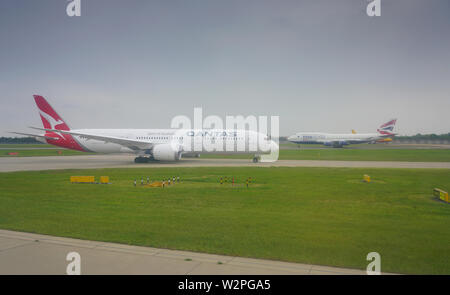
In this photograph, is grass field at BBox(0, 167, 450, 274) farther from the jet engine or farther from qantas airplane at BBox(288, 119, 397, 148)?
qantas airplane at BBox(288, 119, 397, 148)

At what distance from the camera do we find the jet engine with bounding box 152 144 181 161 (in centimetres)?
3069

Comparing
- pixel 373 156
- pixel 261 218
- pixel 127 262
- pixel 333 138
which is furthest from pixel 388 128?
pixel 127 262

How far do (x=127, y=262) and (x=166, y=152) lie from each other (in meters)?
24.9

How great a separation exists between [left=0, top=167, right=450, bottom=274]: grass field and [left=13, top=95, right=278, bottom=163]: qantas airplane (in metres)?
14.5

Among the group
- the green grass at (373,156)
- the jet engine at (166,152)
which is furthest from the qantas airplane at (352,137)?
the jet engine at (166,152)

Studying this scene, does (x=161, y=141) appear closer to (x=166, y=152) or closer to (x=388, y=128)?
(x=166, y=152)

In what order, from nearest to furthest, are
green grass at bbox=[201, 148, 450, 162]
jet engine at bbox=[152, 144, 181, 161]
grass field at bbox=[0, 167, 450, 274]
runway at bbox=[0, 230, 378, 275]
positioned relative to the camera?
runway at bbox=[0, 230, 378, 275]
grass field at bbox=[0, 167, 450, 274]
jet engine at bbox=[152, 144, 181, 161]
green grass at bbox=[201, 148, 450, 162]

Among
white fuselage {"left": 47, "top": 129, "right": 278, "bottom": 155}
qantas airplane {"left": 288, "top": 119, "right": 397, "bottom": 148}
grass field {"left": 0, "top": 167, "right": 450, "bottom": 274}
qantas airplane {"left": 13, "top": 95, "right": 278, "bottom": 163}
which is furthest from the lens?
qantas airplane {"left": 288, "top": 119, "right": 397, "bottom": 148}

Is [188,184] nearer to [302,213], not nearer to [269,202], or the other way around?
[269,202]

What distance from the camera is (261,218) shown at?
1005 centimetres

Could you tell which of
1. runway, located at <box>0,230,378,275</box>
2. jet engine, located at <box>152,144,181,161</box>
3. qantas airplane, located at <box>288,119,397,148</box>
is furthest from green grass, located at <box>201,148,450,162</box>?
runway, located at <box>0,230,378,275</box>
